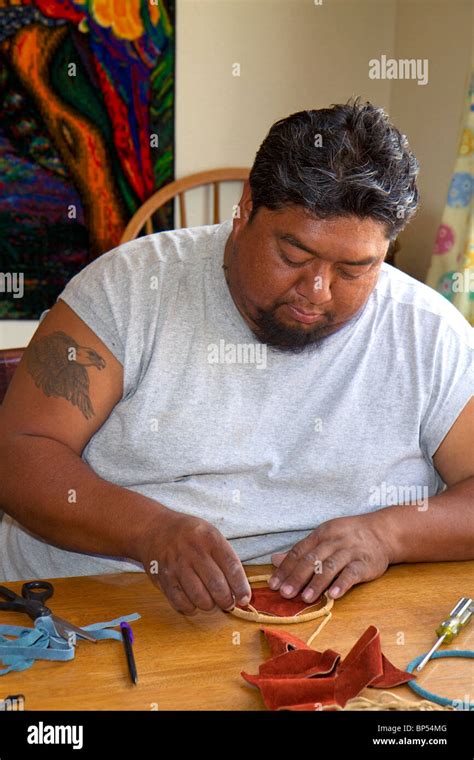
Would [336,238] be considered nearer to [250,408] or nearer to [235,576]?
[250,408]

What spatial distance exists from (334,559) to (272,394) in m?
0.28

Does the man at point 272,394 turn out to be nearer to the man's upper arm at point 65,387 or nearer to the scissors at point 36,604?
the man's upper arm at point 65,387

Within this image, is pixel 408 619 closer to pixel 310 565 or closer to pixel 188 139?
pixel 310 565

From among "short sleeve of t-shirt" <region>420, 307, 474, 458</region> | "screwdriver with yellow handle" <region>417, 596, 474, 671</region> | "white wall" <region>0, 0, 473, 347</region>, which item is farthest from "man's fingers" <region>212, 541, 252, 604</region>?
"white wall" <region>0, 0, 473, 347</region>

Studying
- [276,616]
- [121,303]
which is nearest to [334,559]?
[276,616]

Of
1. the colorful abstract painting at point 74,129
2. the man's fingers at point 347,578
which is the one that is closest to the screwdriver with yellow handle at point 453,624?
the man's fingers at point 347,578

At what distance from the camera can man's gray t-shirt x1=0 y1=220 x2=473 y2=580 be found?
136cm

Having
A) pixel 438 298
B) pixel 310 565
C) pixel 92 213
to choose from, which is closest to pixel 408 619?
pixel 310 565

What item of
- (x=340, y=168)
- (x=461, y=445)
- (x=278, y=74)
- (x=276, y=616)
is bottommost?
(x=276, y=616)

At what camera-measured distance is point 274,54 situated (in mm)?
3330

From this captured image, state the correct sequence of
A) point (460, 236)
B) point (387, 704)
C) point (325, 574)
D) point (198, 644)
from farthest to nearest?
1. point (460, 236)
2. point (325, 574)
3. point (198, 644)
4. point (387, 704)

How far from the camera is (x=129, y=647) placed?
101cm

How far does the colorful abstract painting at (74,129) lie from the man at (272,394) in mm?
1823

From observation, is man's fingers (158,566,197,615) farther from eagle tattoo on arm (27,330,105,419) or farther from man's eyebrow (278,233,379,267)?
man's eyebrow (278,233,379,267)
